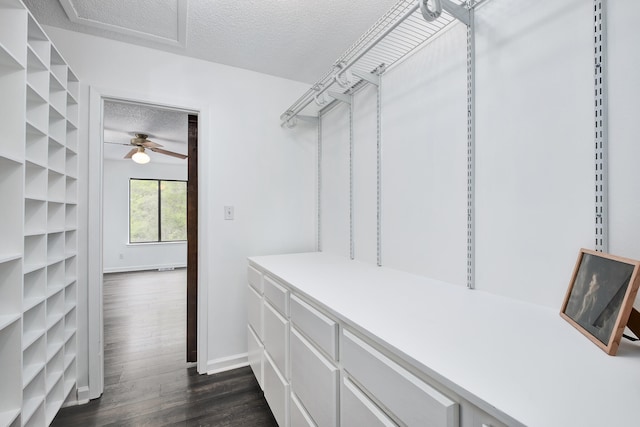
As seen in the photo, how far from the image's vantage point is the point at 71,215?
5.74 ft

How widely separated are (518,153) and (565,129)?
148mm

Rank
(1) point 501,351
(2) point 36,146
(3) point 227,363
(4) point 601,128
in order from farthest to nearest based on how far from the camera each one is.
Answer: (3) point 227,363 < (2) point 36,146 < (4) point 601,128 < (1) point 501,351

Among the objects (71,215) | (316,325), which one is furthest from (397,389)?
(71,215)

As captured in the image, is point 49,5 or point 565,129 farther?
point 49,5

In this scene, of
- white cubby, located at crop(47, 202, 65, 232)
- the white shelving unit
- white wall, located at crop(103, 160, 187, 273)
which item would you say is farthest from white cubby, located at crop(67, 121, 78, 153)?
white wall, located at crop(103, 160, 187, 273)

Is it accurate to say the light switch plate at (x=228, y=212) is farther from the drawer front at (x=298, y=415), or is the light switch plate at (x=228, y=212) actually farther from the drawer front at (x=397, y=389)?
the drawer front at (x=397, y=389)

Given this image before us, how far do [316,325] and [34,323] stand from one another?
1.31 meters

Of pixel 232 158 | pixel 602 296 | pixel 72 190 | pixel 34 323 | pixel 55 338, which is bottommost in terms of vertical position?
pixel 55 338

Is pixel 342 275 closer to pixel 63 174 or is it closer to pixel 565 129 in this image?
pixel 565 129

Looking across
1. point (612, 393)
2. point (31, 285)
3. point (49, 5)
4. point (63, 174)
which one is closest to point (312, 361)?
point (612, 393)

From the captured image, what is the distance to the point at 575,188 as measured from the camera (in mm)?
858

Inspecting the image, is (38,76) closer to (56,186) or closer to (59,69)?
(59,69)

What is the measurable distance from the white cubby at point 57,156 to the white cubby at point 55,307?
67cm

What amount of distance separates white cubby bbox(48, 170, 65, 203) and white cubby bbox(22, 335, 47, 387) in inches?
28.1
